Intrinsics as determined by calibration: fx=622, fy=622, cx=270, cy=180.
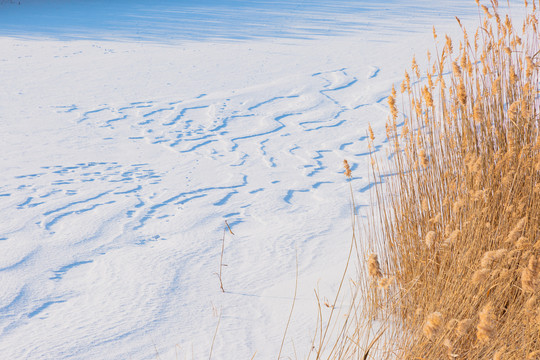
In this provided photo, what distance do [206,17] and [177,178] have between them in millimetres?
4691

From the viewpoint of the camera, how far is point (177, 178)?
3.06 m

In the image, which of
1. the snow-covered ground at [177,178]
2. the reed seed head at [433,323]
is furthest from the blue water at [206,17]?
the reed seed head at [433,323]

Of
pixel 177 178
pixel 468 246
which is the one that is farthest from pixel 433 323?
pixel 177 178

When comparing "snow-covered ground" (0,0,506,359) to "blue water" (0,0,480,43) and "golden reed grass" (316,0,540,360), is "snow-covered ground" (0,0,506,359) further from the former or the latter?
"golden reed grass" (316,0,540,360)

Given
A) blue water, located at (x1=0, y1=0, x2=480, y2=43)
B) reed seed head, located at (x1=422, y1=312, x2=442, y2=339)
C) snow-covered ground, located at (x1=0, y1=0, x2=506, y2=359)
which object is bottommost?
snow-covered ground, located at (x1=0, y1=0, x2=506, y2=359)

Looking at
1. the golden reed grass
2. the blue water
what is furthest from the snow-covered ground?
the golden reed grass

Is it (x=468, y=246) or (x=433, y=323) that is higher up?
(x=433, y=323)

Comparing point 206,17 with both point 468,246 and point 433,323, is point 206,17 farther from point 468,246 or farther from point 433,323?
point 433,323

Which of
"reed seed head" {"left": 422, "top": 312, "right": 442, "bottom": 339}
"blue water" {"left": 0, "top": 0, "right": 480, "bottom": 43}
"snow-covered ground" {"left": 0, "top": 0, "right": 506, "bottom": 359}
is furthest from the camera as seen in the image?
"blue water" {"left": 0, "top": 0, "right": 480, "bottom": 43}

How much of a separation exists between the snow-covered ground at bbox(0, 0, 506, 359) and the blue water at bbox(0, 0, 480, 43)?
7cm

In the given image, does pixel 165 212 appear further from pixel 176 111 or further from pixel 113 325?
pixel 176 111

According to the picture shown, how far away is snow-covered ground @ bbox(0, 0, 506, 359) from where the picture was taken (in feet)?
6.13

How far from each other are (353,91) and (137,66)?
1.86m

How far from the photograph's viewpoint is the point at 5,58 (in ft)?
17.5
